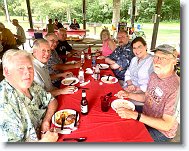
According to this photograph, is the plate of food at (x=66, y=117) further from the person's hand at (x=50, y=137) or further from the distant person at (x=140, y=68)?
the distant person at (x=140, y=68)

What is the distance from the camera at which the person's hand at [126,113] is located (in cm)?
147

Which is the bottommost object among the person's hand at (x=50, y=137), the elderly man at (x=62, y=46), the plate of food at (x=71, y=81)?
the person's hand at (x=50, y=137)

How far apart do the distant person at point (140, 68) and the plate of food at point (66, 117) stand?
1.10m

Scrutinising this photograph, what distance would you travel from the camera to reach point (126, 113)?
1.50 meters

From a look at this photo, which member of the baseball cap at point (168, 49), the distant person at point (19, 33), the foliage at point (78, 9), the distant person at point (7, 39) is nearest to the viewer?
the baseball cap at point (168, 49)

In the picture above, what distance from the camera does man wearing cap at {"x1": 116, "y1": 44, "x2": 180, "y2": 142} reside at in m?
1.47

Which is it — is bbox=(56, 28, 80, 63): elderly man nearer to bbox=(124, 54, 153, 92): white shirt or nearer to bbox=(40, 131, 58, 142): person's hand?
bbox=(124, 54, 153, 92): white shirt

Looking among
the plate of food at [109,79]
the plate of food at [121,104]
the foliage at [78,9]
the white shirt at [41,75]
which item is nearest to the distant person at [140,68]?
the plate of food at [109,79]

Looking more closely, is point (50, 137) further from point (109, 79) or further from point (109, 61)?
point (109, 61)

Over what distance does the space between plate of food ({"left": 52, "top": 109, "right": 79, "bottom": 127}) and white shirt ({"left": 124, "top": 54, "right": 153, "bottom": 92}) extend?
1177 mm

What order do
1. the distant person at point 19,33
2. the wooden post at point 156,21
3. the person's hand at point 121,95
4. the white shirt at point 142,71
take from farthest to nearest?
the wooden post at point 156,21
the distant person at point 19,33
the white shirt at point 142,71
the person's hand at point 121,95

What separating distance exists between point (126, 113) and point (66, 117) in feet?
1.54

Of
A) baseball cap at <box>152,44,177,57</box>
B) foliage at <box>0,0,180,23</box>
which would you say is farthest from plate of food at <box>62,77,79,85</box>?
foliage at <box>0,0,180,23</box>

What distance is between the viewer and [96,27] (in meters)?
8.04
